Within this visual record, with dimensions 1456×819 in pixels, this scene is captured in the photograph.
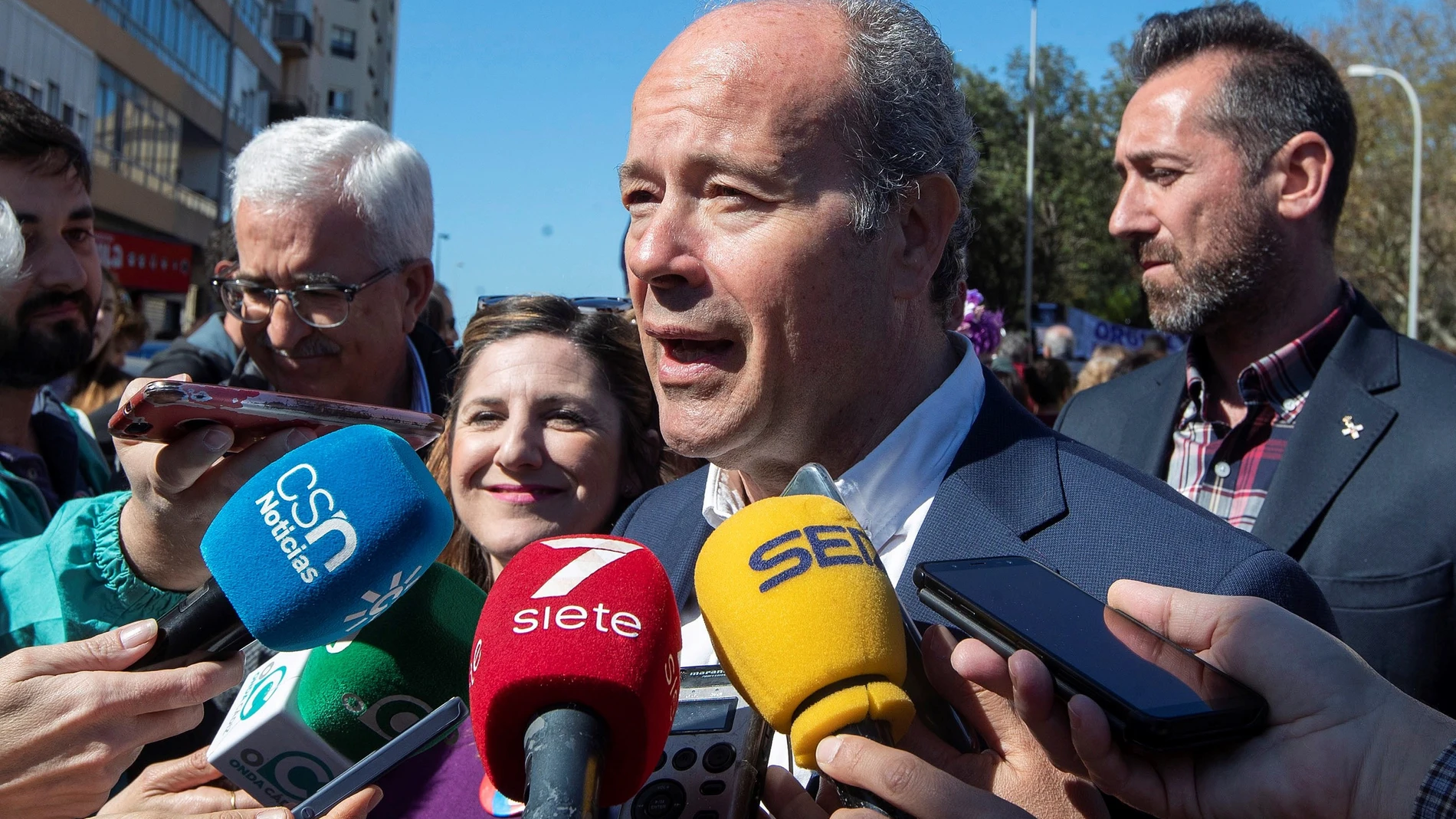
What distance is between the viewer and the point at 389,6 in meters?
66.8

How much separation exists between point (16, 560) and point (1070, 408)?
3.09m

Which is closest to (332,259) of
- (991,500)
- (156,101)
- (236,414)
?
(236,414)

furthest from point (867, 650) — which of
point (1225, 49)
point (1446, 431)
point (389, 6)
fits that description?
point (389, 6)

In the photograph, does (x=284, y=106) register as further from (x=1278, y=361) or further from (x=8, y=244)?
(x=1278, y=361)

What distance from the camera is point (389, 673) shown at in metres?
1.81

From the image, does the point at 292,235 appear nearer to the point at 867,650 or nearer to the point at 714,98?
the point at 714,98

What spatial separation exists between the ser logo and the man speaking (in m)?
0.51

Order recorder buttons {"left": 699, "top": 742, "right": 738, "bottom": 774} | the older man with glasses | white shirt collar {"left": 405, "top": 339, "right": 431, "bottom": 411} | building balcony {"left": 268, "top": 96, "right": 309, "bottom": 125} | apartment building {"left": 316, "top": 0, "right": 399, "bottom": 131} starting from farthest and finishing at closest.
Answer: apartment building {"left": 316, "top": 0, "right": 399, "bottom": 131} < building balcony {"left": 268, "top": 96, "right": 309, "bottom": 125} < white shirt collar {"left": 405, "top": 339, "right": 431, "bottom": 411} < the older man with glasses < recorder buttons {"left": 699, "top": 742, "right": 738, "bottom": 774}

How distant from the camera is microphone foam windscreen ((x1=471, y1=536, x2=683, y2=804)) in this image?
1332 mm

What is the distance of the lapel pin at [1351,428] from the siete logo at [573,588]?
7.41 ft

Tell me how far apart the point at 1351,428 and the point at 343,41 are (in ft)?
205

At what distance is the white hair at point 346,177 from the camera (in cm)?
320

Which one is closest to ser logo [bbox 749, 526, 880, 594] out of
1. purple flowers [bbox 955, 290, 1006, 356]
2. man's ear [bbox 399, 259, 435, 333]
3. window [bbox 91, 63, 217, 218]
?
man's ear [bbox 399, 259, 435, 333]

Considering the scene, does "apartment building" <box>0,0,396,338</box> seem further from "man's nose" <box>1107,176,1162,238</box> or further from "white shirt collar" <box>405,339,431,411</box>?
"man's nose" <box>1107,176,1162,238</box>
